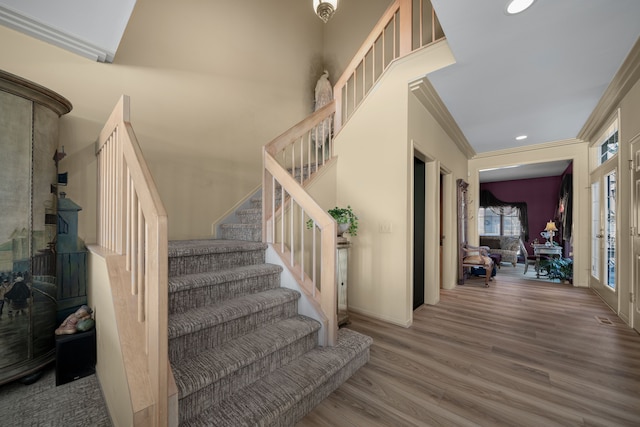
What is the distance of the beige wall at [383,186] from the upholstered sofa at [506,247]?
5.68 metres

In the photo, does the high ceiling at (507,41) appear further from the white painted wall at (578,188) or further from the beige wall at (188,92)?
the white painted wall at (578,188)

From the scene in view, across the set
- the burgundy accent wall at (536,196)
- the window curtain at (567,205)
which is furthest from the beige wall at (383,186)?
the burgundy accent wall at (536,196)

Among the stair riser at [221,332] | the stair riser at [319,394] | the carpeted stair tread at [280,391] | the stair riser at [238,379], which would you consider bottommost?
the stair riser at [319,394]

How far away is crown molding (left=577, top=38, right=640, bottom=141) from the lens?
2.45 metres

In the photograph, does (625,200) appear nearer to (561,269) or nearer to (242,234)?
(561,269)

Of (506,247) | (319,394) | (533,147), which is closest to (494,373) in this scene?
(319,394)

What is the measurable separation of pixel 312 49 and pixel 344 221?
3.76 meters

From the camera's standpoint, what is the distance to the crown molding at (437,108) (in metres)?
2.87

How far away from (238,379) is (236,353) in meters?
0.13

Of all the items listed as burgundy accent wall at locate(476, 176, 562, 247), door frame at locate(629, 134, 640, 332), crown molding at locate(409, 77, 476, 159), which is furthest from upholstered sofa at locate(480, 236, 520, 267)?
door frame at locate(629, 134, 640, 332)

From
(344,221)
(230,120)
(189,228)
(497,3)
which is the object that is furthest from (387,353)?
(230,120)

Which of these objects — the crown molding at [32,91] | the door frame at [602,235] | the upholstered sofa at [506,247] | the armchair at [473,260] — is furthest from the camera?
the upholstered sofa at [506,247]

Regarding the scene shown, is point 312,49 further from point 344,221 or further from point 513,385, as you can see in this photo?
point 513,385

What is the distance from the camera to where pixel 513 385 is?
1.81m
